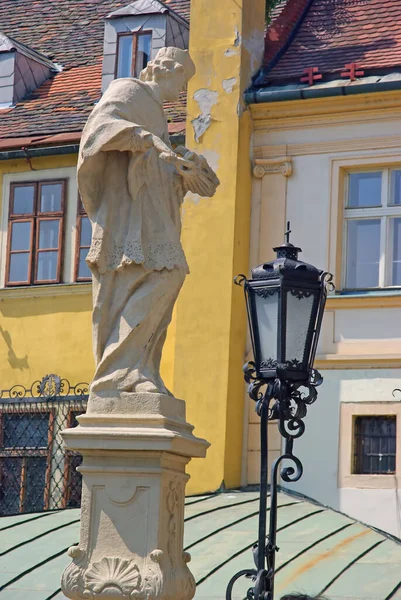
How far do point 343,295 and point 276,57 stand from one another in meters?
2.98

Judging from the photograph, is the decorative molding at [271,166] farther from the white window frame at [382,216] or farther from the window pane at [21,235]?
the window pane at [21,235]

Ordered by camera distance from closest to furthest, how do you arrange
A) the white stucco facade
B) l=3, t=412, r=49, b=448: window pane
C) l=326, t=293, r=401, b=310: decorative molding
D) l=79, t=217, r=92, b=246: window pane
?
the white stucco facade, l=326, t=293, r=401, b=310: decorative molding, l=3, t=412, r=49, b=448: window pane, l=79, t=217, r=92, b=246: window pane

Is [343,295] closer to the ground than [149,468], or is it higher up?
higher up

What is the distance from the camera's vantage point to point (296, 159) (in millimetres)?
16891

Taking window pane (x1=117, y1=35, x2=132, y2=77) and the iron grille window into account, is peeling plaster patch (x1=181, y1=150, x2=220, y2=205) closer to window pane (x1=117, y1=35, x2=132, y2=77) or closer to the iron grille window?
the iron grille window

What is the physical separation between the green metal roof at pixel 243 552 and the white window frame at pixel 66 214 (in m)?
4.00

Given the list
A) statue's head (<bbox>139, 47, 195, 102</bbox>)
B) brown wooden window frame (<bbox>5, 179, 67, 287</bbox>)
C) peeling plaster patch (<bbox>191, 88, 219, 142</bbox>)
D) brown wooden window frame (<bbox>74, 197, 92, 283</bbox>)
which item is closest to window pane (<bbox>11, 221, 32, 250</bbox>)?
brown wooden window frame (<bbox>5, 179, 67, 287</bbox>)

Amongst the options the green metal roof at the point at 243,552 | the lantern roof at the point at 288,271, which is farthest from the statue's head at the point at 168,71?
the green metal roof at the point at 243,552

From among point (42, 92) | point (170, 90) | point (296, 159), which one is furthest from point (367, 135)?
point (170, 90)

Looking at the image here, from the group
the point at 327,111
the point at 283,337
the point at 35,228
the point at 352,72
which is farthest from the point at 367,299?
the point at 283,337

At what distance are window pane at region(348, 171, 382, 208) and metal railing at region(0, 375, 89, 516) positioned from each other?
365cm

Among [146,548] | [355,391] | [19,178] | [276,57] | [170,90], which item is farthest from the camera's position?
[19,178]

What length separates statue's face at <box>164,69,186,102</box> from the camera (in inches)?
381

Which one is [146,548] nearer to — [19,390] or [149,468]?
[149,468]
